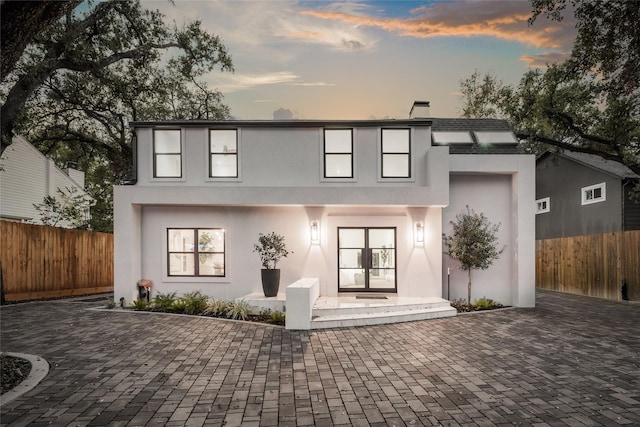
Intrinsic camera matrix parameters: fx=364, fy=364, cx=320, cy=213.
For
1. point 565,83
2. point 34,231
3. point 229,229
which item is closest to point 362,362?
point 229,229

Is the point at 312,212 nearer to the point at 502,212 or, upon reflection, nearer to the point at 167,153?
the point at 167,153

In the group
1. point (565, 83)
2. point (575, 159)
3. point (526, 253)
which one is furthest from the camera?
point (575, 159)

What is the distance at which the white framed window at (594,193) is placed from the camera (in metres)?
16.3

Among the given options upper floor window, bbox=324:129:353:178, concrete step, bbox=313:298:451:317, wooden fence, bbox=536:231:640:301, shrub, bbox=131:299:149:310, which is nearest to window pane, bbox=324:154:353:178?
upper floor window, bbox=324:129:353:178

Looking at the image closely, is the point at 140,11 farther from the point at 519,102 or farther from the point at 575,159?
the point at 575,159

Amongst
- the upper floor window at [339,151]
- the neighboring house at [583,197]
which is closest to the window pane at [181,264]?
the upper floor window at [339,151]

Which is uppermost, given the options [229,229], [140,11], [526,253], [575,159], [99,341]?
[140,11]

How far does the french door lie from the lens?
11.1 metres

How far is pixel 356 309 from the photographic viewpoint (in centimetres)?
905

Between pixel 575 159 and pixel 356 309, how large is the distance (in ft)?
50.1

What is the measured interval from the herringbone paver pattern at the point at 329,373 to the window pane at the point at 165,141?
5.19m

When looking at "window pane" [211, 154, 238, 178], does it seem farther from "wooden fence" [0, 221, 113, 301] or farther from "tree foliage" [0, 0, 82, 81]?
"tree foliage" [0, 0, 82, 81]

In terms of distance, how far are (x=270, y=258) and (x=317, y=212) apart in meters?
1.99

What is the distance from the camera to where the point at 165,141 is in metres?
11.3
